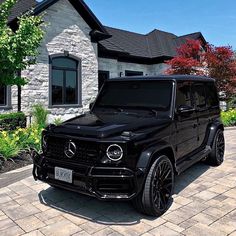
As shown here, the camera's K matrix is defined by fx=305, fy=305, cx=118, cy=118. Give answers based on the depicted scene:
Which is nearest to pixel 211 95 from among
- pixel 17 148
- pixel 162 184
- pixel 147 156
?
pixel 162 184

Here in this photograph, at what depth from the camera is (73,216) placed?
14.1 feet

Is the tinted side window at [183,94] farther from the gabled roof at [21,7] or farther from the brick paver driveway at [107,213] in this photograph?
the gabled roof at [21,7]

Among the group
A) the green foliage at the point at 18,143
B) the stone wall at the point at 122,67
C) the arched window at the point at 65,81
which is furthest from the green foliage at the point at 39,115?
the stone wall at the point at 122,67

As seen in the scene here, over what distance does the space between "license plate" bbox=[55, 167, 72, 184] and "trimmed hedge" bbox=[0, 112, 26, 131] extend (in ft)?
23.8

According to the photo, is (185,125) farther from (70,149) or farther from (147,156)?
(70,149)

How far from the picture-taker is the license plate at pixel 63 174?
13.3 ft

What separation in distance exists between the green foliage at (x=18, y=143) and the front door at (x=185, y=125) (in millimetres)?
3815

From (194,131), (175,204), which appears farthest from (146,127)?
(194,131)

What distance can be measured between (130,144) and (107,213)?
1189 millimetres

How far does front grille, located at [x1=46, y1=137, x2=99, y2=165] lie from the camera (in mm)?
3957

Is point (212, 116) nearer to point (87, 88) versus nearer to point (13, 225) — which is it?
point (13, 225)

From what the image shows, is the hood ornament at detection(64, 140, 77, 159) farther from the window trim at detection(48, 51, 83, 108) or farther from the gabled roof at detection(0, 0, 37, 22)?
the window trim at detection(48, 51, 83, 108)

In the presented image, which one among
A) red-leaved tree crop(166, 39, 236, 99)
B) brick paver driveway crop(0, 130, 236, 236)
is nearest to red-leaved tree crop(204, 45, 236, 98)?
red-leaved tree crop(166, 39, 236, 99)

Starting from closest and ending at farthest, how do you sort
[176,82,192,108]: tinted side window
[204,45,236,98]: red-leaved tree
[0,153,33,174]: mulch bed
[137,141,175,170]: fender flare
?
[137,141,175,170]: fender flare
[176,82,192,108]: tinted side window
[0,153,33,174]: mulch bed
[204,45,236,98]: red-leaved tree
